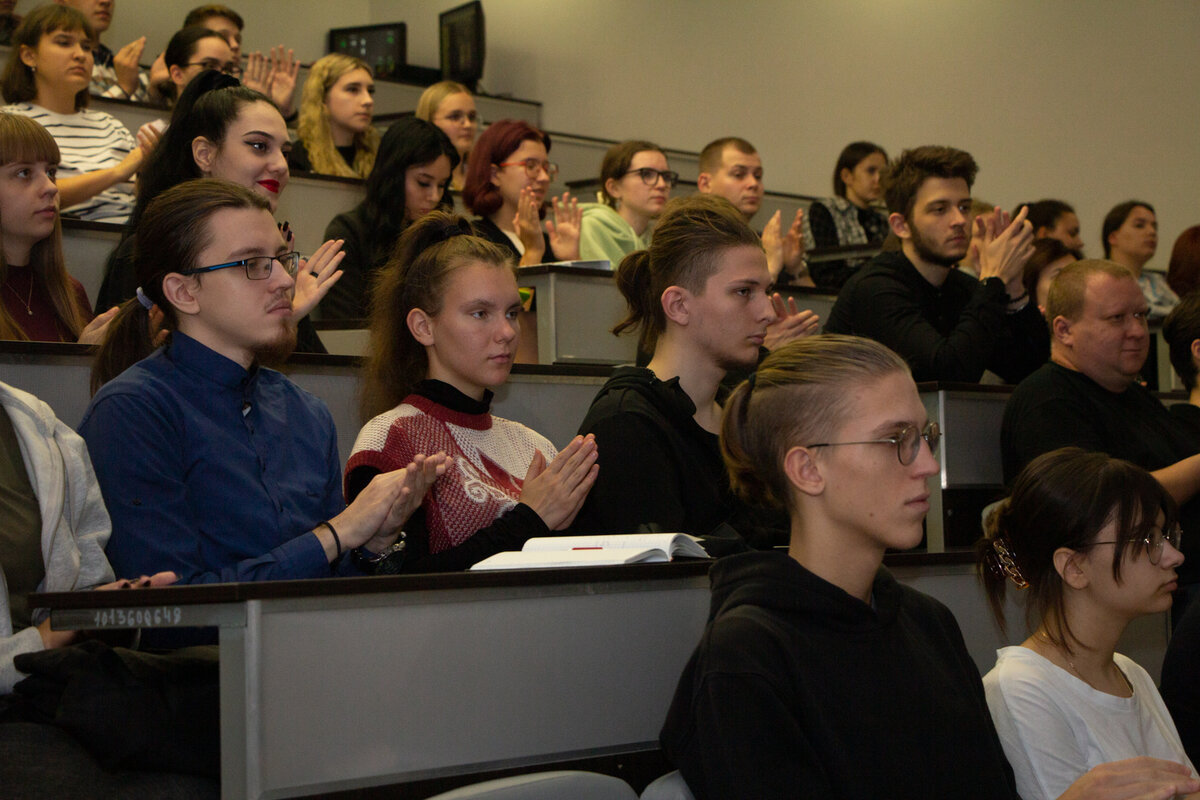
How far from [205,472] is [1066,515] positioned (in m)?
1.31

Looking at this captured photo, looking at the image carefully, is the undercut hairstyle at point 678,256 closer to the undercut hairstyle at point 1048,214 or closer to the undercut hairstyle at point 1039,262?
the undercut hairstyle at point 1039,262

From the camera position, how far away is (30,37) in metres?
3.87

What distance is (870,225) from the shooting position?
5883 millimetres

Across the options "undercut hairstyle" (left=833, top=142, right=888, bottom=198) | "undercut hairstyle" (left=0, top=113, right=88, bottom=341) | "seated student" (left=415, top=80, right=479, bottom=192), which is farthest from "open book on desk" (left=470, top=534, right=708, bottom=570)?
"undercut hairstyle" (left=833, top=142, right=888, bottom=198)

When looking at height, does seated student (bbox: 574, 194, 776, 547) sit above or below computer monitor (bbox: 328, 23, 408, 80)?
below

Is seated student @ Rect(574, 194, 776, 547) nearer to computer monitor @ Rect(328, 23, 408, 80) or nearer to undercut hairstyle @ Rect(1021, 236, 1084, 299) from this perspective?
undercut hairstyle @ Rect(1021, 236, 1084, 299)

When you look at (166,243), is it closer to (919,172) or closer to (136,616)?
(136,616)

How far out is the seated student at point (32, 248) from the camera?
255 centimetres

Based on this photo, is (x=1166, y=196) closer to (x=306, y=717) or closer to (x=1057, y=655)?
(x=1057, y=655)

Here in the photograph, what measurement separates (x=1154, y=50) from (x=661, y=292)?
15.3ft

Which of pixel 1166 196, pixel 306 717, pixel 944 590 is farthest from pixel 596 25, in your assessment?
pixel 306 717

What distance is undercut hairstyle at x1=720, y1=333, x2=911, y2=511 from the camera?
158 cm

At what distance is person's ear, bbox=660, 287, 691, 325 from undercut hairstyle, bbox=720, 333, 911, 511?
2.43ft

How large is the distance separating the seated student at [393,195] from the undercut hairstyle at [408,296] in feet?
3.46
